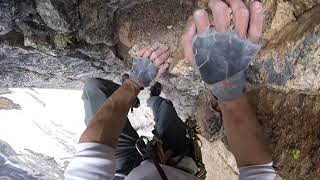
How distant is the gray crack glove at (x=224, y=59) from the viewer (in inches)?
72.3

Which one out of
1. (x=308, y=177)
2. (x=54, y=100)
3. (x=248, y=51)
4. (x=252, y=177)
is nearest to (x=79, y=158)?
(x=252, y=177)

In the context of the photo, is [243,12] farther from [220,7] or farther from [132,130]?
[132,130]

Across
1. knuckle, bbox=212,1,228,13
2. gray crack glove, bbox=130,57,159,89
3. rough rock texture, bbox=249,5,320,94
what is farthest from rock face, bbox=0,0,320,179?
knuckle, bbox=212,1,228,13

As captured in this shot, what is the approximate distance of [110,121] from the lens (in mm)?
2174

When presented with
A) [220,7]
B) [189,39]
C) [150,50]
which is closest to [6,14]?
[150,50]

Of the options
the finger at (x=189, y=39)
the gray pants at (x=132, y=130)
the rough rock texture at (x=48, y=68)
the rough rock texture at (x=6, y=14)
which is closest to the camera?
the finger at (x=189, y=39)

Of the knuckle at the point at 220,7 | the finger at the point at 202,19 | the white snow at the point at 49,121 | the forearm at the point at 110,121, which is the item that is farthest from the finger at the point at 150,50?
the white snow at the point at 49,121

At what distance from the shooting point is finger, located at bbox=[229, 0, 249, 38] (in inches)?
68.4

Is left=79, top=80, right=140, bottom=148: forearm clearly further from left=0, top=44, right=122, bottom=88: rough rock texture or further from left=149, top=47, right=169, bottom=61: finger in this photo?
left=0, top=44, right=122, bottom=88: rough rock texture

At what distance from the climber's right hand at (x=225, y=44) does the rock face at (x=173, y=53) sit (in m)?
0.20

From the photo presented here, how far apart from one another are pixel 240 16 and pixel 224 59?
0.25 metres

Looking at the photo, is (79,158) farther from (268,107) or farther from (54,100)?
(54,100)

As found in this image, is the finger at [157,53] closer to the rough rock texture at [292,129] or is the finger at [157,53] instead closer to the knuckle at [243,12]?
the rough rock texture at [292,129]

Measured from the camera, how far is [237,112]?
2107mm
